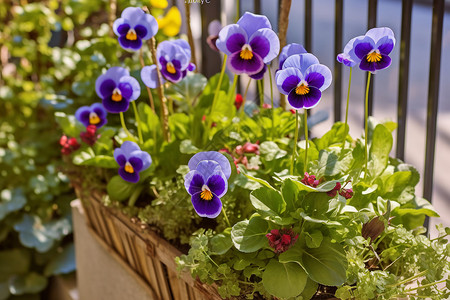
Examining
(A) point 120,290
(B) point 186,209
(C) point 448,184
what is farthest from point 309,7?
(C) point 448,184

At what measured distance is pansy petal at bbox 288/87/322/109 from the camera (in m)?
0.98

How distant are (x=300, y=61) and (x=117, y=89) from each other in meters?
0.52

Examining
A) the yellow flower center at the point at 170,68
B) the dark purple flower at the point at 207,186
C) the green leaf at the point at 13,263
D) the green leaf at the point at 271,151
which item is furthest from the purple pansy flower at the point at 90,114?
the green leaf at the point at 13,263

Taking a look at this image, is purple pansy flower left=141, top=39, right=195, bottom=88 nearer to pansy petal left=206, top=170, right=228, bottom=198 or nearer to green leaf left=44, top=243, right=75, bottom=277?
pansy petal left=206, top=170, right=228, bottom=198

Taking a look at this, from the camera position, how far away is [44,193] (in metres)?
2.22

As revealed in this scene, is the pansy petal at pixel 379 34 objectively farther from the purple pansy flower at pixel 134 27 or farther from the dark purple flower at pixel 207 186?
the purple pansy flower at pixel 134 27

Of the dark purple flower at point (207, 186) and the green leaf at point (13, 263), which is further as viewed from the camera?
the green leaf at point (13, 263)

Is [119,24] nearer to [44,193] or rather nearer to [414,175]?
[414,175]

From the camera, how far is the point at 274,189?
3.46 feet

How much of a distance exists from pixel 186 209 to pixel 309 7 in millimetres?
748

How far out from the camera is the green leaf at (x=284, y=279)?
969mm

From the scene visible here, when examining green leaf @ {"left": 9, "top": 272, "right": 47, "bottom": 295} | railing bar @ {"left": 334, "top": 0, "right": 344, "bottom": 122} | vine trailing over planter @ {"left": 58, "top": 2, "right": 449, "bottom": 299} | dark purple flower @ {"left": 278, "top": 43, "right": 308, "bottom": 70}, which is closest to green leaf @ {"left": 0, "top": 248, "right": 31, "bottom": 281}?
green leaf @ {"left": 9, "top": 272, "right": 47, "bottom": 295}

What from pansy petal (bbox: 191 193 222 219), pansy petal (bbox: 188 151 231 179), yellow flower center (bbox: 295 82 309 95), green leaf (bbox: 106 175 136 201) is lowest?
green leaf (bbox: 106 175 136 201)

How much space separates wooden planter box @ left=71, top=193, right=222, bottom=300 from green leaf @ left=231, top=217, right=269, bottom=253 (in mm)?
128
